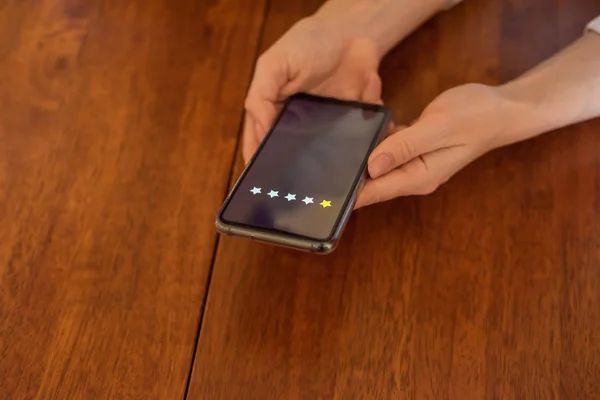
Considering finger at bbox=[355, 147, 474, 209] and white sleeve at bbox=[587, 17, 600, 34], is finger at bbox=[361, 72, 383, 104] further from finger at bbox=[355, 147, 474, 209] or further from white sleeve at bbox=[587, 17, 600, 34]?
white sleeve at bbox=[587, 17, 600, 34]

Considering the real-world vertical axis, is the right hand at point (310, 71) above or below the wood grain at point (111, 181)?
above

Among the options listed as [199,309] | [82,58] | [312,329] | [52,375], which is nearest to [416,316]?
[312,329]

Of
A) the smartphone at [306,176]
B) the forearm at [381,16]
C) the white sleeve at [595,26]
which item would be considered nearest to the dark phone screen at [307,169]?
the smartphone at [306,176]

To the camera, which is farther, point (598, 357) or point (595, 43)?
point (595, 43)

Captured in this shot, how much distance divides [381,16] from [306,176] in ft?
0.89

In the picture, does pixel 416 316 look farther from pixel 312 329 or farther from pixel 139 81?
pixel 139 81

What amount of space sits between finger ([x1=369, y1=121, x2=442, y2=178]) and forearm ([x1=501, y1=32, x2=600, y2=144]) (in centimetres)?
9

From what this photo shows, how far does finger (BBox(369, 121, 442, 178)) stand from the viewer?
1.98 ft

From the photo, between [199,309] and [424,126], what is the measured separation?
10.8 inches

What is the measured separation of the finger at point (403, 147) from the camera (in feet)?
1.98

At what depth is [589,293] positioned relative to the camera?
1.87 ft

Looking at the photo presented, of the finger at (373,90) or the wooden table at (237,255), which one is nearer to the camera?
the wooden table at (237,255)

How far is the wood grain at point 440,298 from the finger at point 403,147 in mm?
50

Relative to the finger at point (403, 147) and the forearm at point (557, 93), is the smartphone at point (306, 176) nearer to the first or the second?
the finger at point (403, 147)
